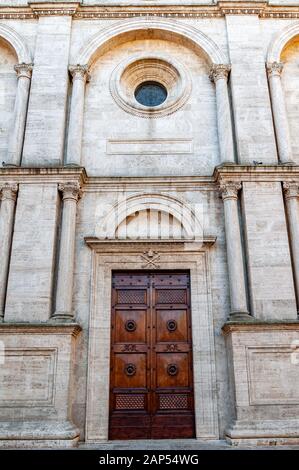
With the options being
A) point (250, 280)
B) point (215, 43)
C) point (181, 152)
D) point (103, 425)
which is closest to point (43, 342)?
point (103, 425)

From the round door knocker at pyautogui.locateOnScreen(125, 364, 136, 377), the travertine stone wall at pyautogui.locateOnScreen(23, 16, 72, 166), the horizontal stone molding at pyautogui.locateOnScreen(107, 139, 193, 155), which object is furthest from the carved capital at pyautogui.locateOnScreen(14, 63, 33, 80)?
the round door knocker at pyautogui.locateOnScreen(125, 364, 136, 377)

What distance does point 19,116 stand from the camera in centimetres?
1110

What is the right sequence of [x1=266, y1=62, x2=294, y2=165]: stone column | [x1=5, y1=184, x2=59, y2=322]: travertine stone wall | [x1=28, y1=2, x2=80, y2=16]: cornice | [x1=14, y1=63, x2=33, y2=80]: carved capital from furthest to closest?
[x1=28, y1=2, x2=80, y2=16]: cornice
[x1=14, y1=63, x2=33, y2=80]: carved capital
[x1=266, y1=62, x2=294, y2=165]: stone column
[x1=5, y1=184, x2=59, y2=322]: travertine stone wall

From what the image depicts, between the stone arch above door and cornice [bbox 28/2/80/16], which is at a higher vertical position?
cornice [bbox 28/2/80/16]

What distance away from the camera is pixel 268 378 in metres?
8.82

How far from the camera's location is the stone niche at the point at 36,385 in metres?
8.39

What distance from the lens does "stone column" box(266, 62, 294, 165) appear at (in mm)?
10789

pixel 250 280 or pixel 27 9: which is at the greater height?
pixel 27 9

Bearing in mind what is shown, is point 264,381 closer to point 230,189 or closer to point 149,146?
point 230,189

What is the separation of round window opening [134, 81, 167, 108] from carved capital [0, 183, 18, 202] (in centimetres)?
418

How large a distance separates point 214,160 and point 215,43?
3.35 metres

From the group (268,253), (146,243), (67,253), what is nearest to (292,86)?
(268,253)

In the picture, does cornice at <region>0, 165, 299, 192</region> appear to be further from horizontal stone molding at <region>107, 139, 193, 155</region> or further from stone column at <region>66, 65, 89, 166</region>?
horizontal stone molding at <region>107, 139, 193, 155</region>

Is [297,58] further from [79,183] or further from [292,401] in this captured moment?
[292,401]
